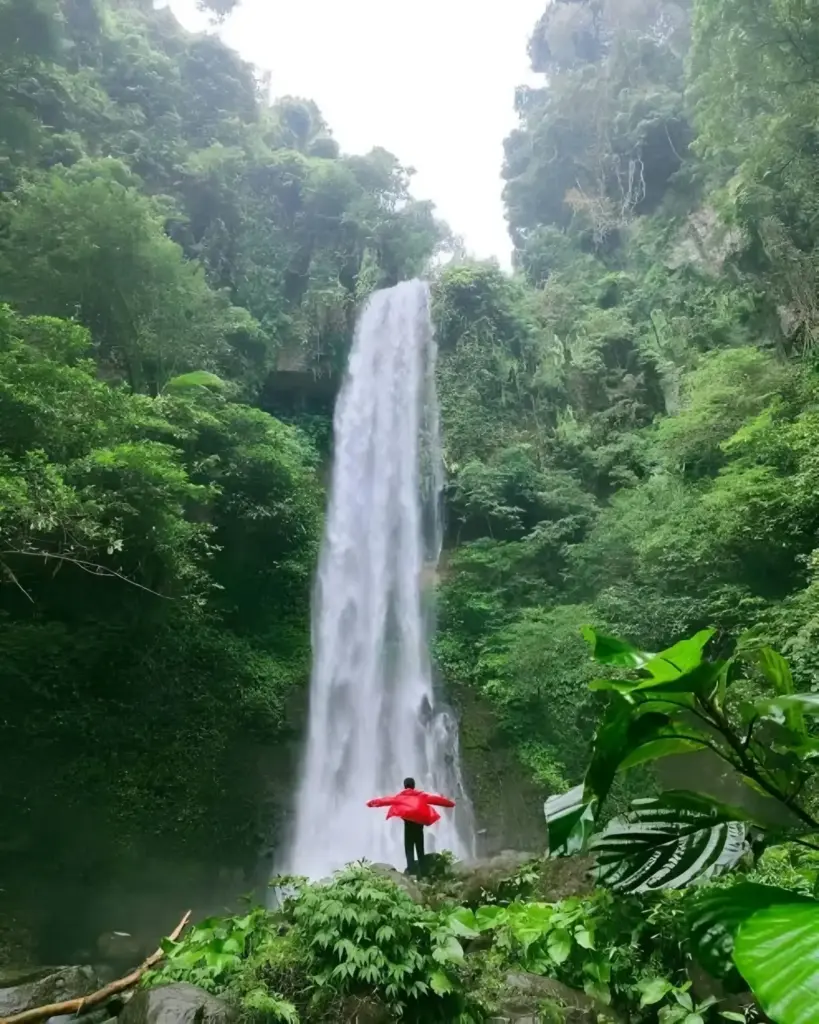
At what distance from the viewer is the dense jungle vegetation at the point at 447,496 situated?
2.60 metres

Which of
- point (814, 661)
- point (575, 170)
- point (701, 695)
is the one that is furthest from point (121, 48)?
point (701, 695)

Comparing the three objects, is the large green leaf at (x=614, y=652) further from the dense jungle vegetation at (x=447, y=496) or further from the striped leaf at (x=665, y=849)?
the striped leaf at (x=665, y=849)

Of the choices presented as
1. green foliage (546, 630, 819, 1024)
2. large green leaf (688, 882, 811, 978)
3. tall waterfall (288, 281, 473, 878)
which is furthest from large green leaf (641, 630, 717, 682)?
tall waterfall (288, 281, 473, 878)

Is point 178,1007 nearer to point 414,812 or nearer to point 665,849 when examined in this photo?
point 665,849

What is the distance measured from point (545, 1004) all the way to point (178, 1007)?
135 centimetres

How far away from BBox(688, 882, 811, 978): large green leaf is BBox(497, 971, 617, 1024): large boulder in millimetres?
1710

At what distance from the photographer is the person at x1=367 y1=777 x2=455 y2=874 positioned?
5117 mm

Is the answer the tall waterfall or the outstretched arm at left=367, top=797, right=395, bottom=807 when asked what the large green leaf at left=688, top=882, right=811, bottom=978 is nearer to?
the outstretched arm at left=367, top=797, right=395, bottom=807

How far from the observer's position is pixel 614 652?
1.01m

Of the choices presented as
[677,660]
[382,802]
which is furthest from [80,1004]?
[677,660]

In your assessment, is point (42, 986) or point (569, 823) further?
point (42, 986)

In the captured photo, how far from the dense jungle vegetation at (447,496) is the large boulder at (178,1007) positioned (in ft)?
0.39

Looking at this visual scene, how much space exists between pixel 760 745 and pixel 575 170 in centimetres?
2229

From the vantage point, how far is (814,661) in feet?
18.6
